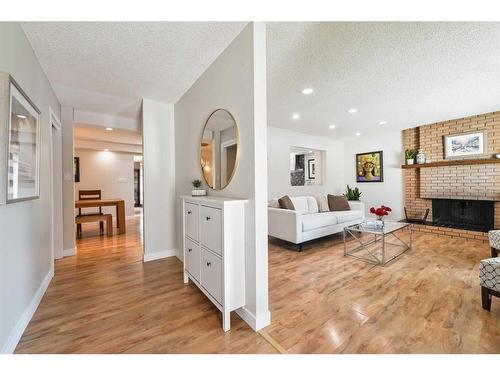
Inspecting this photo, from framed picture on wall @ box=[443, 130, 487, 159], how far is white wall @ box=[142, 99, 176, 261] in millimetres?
5388

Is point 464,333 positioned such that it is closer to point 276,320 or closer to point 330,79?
point 276,320

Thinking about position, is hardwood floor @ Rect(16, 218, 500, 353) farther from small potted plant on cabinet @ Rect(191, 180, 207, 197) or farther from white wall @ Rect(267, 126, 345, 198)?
white wall @ Rect(267, 126, 345, 198)

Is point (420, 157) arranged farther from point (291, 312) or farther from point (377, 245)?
point (291, 312)

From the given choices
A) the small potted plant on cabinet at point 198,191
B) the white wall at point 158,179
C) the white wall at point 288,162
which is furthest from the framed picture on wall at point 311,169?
the small potted plant on cabinet at point 198,191

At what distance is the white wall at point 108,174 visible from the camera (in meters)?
6.12

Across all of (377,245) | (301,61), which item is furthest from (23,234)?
(377,245)

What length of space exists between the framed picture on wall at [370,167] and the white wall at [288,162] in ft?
1.56

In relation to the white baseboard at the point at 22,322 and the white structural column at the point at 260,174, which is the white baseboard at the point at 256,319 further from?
the white baseboard at the point at 22,322

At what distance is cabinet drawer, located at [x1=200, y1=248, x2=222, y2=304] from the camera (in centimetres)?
163

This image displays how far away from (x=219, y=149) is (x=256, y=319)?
1489 mm

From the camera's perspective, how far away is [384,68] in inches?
89.7

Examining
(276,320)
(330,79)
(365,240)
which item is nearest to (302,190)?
(365,240)
